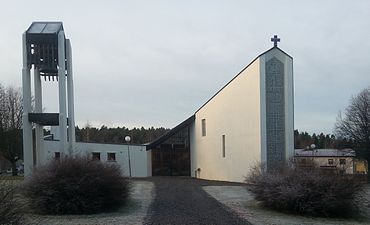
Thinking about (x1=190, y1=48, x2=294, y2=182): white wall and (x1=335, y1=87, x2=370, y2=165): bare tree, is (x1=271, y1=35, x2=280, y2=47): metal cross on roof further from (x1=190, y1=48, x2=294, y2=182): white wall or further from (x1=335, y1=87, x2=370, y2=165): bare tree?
(x1=335, y1=87, x2=370, y2=165): bare tree

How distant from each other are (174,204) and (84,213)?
3.75 meters

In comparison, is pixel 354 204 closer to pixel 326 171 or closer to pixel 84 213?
pixel 326 171

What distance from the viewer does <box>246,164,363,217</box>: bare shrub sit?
1711cm

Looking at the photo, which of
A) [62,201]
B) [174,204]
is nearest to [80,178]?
[62,201]

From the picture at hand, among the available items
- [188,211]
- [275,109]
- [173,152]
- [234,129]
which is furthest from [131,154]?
[188,211]

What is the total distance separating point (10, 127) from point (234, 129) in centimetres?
2341

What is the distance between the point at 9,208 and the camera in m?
8.66

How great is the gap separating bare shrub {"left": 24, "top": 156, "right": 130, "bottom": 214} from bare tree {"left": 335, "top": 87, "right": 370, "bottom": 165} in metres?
38.9

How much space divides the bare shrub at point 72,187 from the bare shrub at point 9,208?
6.78m

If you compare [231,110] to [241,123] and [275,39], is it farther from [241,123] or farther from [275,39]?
[275,39]

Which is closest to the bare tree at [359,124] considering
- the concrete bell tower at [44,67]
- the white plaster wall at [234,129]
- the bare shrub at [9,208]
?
the white plaster wall at [234,129]

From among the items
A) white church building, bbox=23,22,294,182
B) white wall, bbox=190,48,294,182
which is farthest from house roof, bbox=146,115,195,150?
white church building, bbox=23,22,294,182

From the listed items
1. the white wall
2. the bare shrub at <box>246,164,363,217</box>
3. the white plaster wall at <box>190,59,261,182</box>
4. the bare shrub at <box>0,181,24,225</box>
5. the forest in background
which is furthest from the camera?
the forest in background

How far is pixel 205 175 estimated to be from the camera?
159ft
